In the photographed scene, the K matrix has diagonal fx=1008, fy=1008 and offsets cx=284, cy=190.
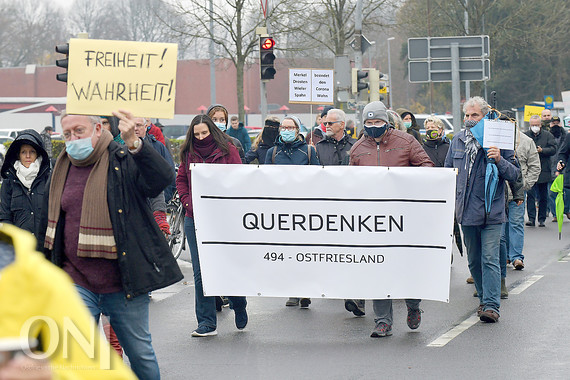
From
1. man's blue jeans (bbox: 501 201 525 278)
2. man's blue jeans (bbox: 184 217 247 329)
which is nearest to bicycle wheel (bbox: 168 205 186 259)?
man's blue jeans (bbox: 501 201 525 278)

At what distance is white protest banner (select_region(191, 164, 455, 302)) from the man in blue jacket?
0.68m

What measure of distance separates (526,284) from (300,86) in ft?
27.8

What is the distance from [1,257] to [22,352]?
265 millimetres

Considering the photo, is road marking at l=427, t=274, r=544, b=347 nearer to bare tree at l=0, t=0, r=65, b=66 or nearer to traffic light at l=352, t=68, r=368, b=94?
traffic light at l=352, t=68, r=368, b=94

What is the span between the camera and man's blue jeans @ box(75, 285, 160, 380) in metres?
5.13

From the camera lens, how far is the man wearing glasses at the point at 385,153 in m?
8.30

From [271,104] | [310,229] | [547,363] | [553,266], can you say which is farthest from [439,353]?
[271,104]

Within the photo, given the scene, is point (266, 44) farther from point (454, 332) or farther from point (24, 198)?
point (24, 198)

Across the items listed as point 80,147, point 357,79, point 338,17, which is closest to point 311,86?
point 357,79

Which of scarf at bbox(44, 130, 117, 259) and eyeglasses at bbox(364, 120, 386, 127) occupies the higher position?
eyeglasses at bbox(364, 120, 386, 127)

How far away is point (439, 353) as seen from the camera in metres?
7.54

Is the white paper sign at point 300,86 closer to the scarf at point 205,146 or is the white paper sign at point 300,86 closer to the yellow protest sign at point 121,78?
the scarf at point 205,146

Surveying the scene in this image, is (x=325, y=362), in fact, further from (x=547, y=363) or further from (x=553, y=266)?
(x=553, y=266)

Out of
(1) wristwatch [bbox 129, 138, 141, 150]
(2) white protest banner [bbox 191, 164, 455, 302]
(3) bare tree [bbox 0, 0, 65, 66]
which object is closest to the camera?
(1) wristwatch [bbox 129, 138, 141, 150]
